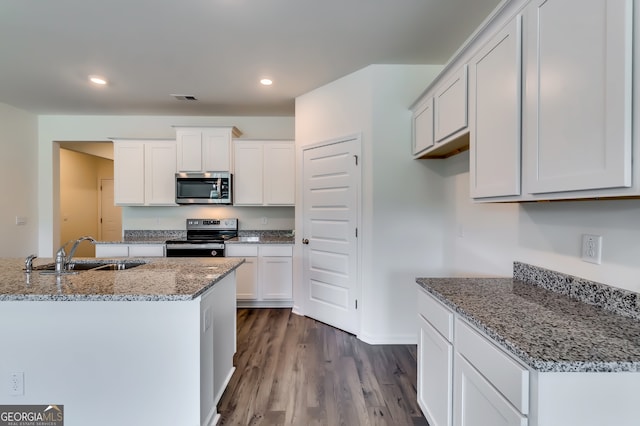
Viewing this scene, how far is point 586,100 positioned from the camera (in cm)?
103

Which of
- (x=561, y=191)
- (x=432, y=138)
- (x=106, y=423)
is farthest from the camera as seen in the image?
(x=432, y=138)

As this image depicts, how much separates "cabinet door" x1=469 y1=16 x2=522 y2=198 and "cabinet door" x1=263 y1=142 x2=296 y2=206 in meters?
2.72

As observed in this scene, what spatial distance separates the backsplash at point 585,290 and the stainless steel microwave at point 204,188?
3.45 m

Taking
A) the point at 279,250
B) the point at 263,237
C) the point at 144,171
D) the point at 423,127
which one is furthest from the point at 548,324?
the point at 144,171

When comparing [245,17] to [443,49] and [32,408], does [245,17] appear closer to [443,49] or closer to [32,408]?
[443,49]

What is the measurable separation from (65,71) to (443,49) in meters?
3.74

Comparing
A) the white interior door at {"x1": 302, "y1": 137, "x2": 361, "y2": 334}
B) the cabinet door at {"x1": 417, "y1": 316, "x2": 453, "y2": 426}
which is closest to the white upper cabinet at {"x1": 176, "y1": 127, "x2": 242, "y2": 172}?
the white interior door at {"x1": 302, "y1": 137, "x2": 361, "y2": 334}

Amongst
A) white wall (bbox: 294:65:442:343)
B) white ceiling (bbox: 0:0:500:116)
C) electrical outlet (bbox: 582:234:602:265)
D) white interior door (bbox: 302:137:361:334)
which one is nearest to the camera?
electrical outlet (bbox: 582:234:602:265)

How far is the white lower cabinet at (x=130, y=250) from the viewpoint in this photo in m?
3.85

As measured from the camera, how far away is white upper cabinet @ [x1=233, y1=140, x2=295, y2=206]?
4172 mm

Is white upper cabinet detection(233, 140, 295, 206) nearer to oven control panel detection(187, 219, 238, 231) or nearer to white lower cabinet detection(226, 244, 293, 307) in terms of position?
oven control panel detection(187, 219, 238, 231)

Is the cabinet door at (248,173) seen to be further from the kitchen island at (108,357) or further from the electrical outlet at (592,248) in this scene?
the electrical outlet at (592,248)

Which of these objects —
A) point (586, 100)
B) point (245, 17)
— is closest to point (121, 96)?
point (245, 17)

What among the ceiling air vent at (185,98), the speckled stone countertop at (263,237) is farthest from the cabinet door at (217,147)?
the speckled stone countertop at (263,237)
